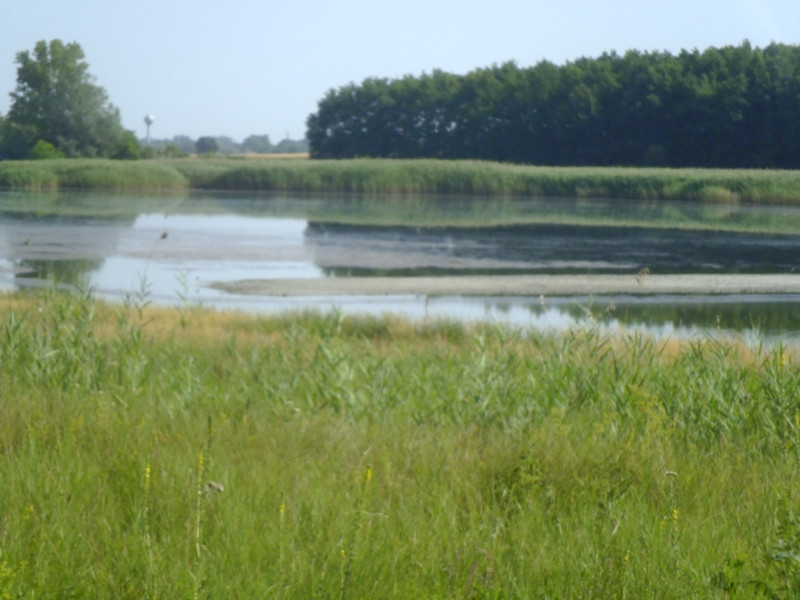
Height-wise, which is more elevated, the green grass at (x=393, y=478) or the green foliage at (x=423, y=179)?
the green foliage at (x=423, y=179)

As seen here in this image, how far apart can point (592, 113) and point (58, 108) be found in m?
34.5

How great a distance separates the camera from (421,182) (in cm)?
5450

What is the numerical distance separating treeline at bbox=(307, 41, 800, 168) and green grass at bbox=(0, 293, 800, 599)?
56706mm

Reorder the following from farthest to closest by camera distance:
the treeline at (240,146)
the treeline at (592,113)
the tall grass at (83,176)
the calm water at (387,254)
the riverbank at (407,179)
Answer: the treeline at (240,146) < the treeline at (592,113) < the tall grass at (83,176) < the riverbank at (407,179) < the calm water at (387,254)

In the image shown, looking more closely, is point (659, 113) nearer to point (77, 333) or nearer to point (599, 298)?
point (599, 298)

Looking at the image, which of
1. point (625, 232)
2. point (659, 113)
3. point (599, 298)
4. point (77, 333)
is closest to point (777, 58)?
point (659, 113)

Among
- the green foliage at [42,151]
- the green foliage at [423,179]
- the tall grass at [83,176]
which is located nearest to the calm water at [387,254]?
the green foliage at [423,179]

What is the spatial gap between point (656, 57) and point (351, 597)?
70.8 m

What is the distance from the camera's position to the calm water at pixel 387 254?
49.7ft

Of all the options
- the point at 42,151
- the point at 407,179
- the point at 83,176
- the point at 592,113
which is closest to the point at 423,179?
the point at 407,179

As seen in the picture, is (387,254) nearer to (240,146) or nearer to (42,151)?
(42,151)

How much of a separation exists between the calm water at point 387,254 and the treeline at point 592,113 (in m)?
19.0

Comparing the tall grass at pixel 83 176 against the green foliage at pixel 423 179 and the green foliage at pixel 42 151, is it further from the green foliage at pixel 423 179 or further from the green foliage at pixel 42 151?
the green foliage at pixel 42 151

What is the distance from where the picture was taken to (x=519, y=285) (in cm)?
1839
